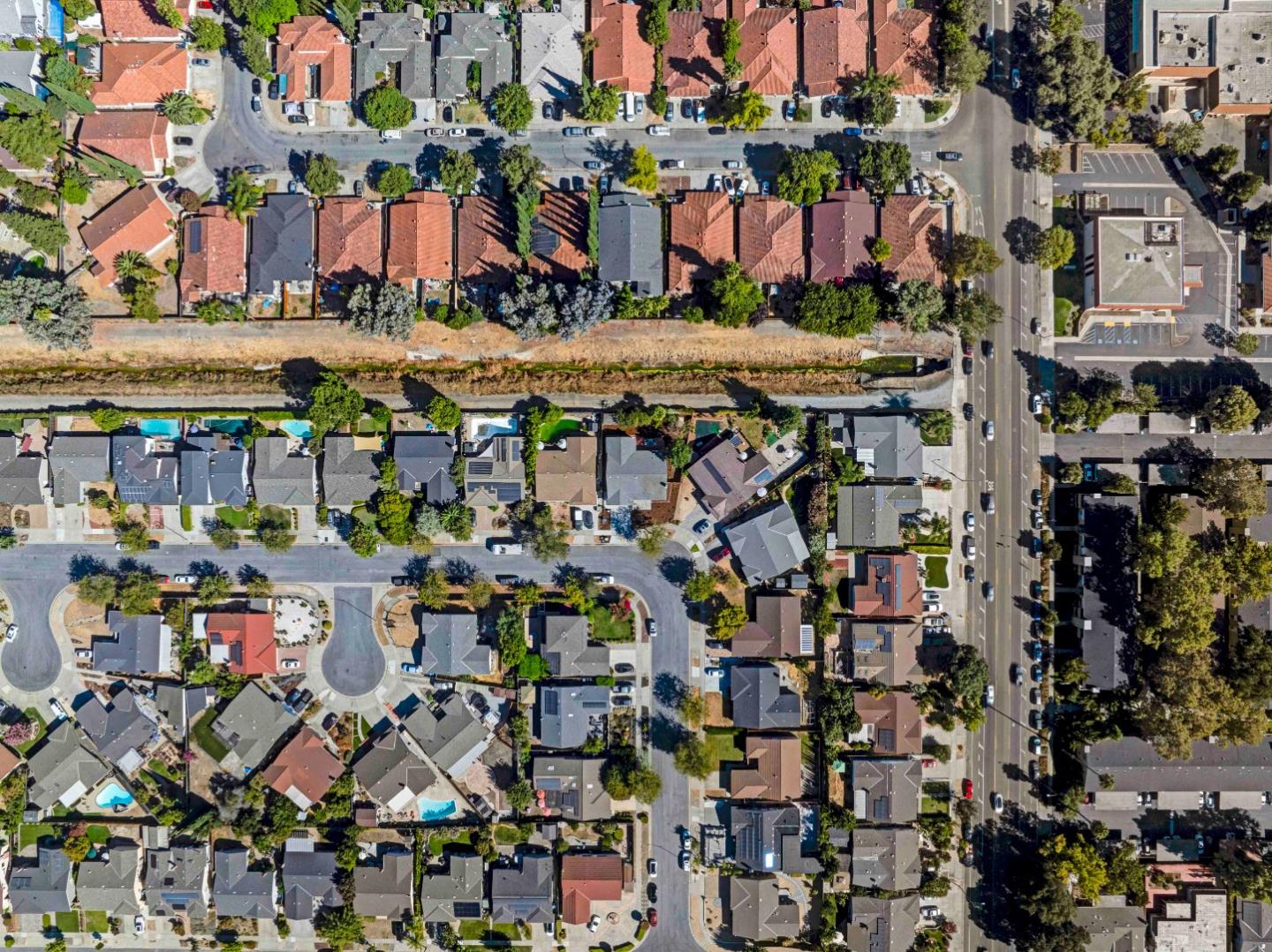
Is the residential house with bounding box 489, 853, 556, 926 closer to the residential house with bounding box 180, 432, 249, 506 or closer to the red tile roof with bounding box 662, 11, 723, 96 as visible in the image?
the residential house with bounding box 180, 432, 249, 506

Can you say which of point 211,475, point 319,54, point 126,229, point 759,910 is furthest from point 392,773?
point 319,54

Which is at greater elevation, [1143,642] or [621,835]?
[1143,642]

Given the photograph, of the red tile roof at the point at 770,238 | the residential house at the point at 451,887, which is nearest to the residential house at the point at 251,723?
the residential house at the point at 451,887

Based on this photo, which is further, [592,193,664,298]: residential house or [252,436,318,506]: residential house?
[252,436,318,506]: residential house

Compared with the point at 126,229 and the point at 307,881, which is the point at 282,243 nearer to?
the point at 126,229

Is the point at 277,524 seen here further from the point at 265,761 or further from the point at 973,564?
the point at 973,564

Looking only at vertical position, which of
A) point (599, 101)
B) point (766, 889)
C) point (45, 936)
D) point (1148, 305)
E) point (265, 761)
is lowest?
point (45, 936)

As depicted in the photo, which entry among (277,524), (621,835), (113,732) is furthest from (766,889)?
(113,732)

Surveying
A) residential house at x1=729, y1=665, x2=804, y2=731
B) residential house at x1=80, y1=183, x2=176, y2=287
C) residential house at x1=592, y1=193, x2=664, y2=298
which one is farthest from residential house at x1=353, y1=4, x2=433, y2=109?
residential house at x1=729, y1=665, x2=804, y2=731
